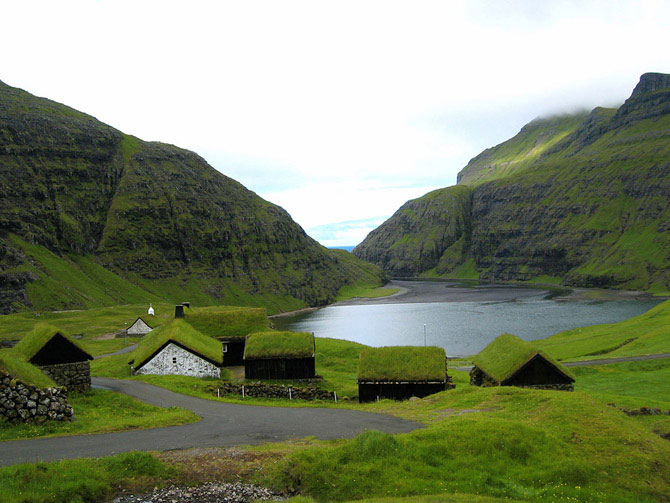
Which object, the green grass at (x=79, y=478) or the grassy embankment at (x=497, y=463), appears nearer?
the green grass at (x=79, y=478)

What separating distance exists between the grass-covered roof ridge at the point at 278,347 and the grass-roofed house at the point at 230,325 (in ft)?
40.5

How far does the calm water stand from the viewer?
409ft

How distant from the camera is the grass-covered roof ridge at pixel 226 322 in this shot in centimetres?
6669

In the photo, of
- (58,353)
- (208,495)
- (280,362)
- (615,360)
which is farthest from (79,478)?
(615,360)

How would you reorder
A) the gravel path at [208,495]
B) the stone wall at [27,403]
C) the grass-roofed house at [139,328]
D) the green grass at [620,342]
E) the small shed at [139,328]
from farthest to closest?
the small shed at [139,328], the grass-roofed house at [139,328], the green grass at [620,342], the stone wall at [27,403], the gravel path at [208,495]

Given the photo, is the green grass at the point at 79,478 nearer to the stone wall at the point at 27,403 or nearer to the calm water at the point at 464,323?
the stone wall at the point at 27,403

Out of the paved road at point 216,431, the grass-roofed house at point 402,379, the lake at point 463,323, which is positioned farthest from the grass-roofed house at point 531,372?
the lake at point 463,323

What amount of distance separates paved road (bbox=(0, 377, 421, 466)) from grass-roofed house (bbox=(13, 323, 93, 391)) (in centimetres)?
469

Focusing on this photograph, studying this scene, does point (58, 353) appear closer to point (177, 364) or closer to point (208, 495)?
point (177, 364)

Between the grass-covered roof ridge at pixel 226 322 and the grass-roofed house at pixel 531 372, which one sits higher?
the grass-covered roof ridge at pixel 226 322

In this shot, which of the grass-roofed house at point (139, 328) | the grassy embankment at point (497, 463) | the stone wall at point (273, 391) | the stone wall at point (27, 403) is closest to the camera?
the grassy embankment at point (497, 463)

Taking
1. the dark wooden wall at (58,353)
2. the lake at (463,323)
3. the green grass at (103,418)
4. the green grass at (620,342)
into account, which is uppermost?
the dark wooden wall at (58,353)

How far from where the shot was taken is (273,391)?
45406mm

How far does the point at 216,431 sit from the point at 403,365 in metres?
23.1
